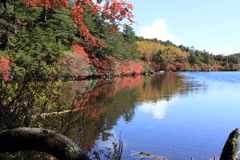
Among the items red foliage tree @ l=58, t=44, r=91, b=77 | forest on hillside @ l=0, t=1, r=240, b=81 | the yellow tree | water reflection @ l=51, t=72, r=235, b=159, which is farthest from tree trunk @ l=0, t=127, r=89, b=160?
the yellow tree

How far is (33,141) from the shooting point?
194cm

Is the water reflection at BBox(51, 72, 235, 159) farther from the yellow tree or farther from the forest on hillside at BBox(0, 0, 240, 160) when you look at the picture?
the yellow tree

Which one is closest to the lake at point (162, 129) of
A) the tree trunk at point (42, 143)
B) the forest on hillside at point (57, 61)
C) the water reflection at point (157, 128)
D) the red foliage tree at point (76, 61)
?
the water reflection at point (157, 128)

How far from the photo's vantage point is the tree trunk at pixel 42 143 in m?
1.89

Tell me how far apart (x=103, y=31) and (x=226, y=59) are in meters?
74.9

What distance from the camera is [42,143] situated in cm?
193

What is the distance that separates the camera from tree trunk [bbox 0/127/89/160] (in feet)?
6.22

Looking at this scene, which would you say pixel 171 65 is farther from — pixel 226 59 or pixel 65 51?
pixel 65 51

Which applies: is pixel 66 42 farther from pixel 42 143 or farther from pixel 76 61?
pixel 42 143

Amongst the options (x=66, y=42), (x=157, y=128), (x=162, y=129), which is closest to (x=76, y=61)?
(x=66, y=42)

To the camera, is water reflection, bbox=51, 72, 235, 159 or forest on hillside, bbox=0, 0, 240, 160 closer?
forest on hillside, bbox=0, 0, 240, 160

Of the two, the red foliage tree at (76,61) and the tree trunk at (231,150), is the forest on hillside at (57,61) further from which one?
the tree trunk at (231,150)

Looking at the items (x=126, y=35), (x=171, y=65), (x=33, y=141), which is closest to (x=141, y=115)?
(x=33, y=141)

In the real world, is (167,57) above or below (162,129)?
above
